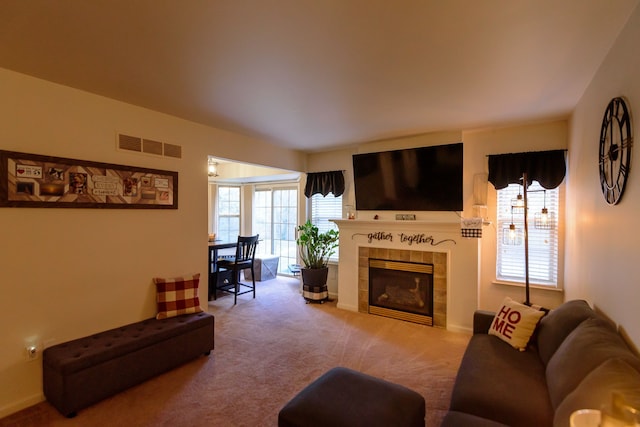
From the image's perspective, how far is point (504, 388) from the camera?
1.77 metres

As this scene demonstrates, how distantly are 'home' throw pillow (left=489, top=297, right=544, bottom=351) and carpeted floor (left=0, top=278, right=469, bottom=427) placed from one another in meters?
0.61

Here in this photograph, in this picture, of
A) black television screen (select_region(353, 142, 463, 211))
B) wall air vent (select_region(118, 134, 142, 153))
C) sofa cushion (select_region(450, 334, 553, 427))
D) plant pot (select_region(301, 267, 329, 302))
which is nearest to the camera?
sofa cushion (select_region(450, 334, 553, 427))

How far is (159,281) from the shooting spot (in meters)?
3.13

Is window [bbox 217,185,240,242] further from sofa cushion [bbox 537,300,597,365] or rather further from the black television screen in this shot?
sofa cushion [bbox 537,300,597,365]

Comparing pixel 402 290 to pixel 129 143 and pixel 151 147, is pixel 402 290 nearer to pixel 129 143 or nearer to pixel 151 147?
pixel 151 147

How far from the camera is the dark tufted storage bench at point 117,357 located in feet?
7.20

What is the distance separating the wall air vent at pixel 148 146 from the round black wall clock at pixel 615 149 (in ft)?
12.1

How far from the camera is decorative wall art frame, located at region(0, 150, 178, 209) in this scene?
227cm

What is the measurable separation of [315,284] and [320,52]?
3.60m

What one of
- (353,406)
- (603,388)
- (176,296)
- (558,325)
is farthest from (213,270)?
(603,388)

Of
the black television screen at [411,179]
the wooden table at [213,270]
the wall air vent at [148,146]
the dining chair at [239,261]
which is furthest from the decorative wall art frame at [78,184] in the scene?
the black television screen at [411,179]

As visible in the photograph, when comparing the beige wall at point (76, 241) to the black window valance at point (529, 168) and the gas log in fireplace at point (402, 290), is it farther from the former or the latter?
the black window valance at point (529, 168)

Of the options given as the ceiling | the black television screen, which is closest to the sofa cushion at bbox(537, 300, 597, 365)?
the ceiling

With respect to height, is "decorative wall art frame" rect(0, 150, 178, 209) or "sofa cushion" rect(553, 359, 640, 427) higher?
"decorative wall art frame" rect(0, 150, 178, 209)
